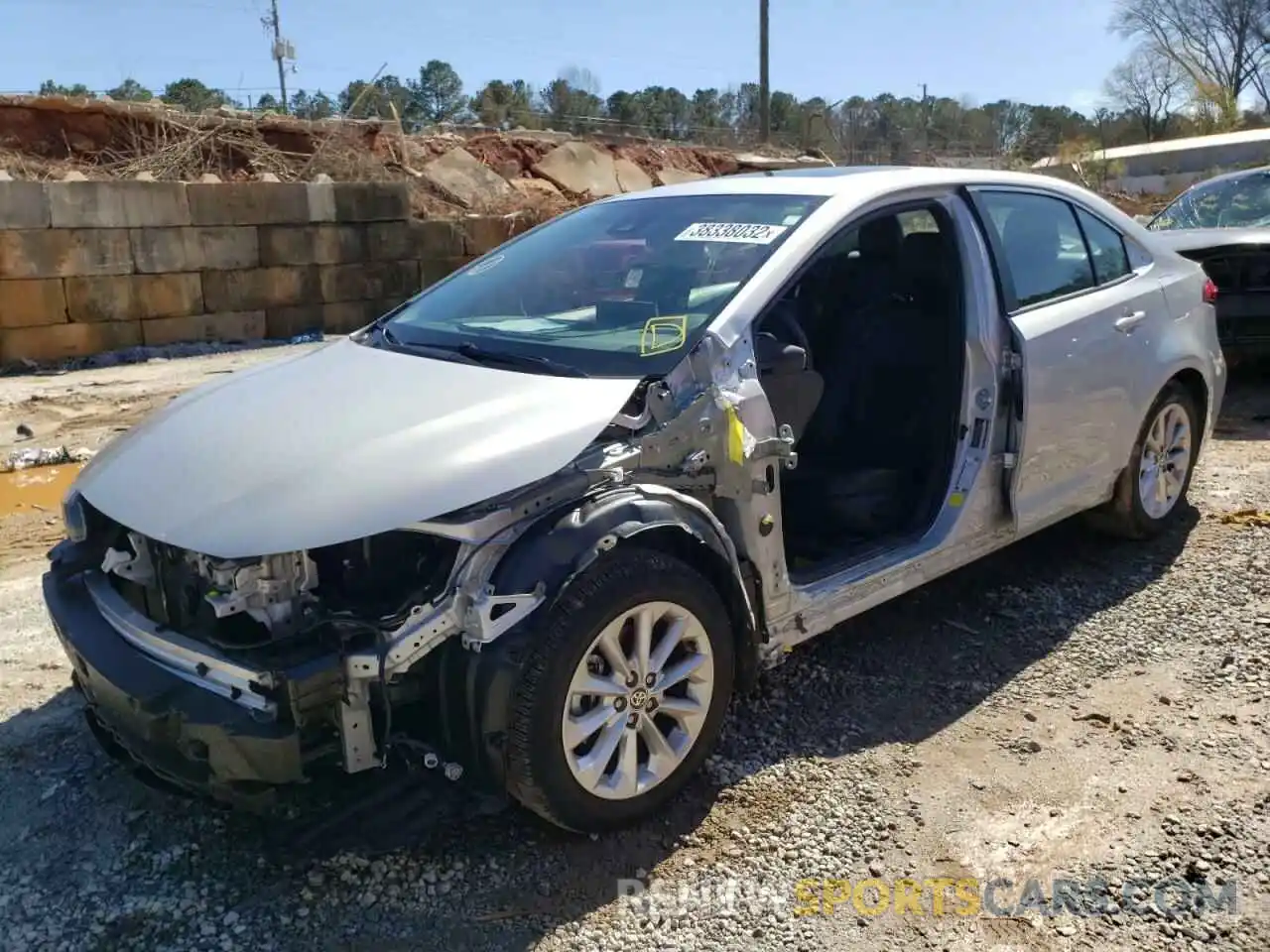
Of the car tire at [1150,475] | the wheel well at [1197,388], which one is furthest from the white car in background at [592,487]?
the wheel well at [1197,388]

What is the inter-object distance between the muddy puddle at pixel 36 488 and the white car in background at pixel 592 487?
12.3ft

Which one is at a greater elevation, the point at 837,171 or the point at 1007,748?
the point at 837,171

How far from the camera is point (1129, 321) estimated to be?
4.54 m

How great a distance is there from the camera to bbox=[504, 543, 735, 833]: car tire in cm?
267

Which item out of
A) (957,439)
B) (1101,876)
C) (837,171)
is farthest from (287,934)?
(837,171)

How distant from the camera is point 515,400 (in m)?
2.96

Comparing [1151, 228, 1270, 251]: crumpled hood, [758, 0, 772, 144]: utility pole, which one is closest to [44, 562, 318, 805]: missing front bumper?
[1151, 228, 1270, 251]: crumpled hood

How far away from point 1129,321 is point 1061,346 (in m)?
0.63

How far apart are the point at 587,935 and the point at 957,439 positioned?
2193mm

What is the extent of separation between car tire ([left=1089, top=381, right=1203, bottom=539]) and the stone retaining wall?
1033cm

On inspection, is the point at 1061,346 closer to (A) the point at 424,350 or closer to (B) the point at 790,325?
(B) the point at 790,325

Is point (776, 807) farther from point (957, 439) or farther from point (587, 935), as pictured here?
point (957, 439)

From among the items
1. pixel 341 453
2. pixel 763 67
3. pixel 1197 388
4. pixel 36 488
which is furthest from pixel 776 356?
pixel 763 67

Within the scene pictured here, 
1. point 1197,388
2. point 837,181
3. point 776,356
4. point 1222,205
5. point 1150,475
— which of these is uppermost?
point 837,181
